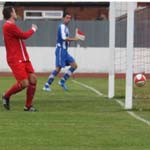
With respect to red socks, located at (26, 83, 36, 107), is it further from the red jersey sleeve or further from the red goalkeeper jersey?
the red jersey sleeve

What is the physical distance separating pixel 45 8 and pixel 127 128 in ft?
92.5

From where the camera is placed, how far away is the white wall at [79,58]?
32.2 metres

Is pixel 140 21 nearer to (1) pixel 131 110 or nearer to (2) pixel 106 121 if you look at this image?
(1) pixel 131 110

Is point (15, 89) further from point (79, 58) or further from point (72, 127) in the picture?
point (79, 58)

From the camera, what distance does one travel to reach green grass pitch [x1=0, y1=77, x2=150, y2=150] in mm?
9242

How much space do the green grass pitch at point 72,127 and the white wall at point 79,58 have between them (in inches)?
643

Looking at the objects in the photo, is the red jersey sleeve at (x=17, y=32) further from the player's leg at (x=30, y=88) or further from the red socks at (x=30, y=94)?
the red socks at (x=30, y=94)

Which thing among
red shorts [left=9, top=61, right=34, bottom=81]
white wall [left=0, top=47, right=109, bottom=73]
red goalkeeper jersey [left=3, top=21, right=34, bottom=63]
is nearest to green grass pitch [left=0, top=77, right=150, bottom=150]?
red shorts [left=9, top=61, right=34, bottom=81]

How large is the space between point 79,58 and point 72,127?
21279 millimetres

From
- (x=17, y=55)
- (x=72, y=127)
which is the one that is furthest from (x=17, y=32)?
(x=72, y=127)

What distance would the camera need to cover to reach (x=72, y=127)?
433 inches

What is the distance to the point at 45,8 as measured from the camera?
38.7m

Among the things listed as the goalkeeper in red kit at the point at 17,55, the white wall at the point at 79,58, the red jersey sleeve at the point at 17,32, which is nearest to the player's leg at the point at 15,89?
the goalkeeper in red kit at the point at 17,55

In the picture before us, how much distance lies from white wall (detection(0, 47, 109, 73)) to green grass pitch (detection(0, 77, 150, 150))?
16.3m
